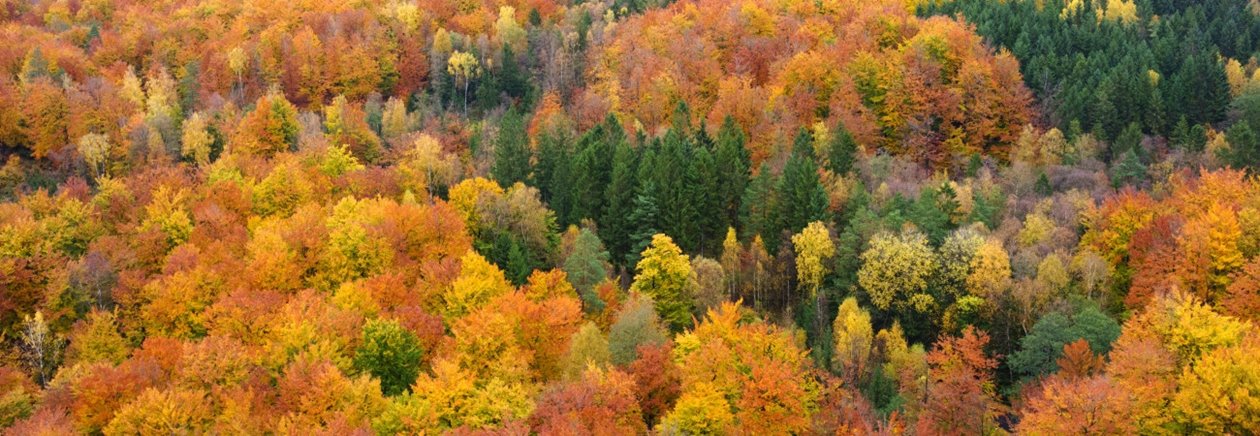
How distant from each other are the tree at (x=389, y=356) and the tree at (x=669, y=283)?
16.7 m

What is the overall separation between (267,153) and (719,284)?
59.0 metres

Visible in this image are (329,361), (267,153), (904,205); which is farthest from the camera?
(267,153)

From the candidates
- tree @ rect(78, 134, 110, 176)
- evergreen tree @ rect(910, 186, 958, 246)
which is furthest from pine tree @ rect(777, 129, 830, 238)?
tree @ rect(78, 134, 110, 176)

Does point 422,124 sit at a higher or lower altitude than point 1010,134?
lower

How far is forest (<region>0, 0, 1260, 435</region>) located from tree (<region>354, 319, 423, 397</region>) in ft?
0.67

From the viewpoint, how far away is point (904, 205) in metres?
79.0

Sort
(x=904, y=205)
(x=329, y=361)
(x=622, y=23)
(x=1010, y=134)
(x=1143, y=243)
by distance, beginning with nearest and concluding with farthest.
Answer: (x=329, y=361) < (x=1143, y=243) < (x=904, y=205) < (x=1010, y=134) < (x=622, y=23)

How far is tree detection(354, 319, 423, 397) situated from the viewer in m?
64.4

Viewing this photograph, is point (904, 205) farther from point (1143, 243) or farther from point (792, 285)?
point (1143, 243)

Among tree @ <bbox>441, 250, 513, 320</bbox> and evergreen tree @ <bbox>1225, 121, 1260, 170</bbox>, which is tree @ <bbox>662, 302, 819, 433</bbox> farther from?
evergreen tree @ <bbox>1225, 121, 1260, 170</bbox>

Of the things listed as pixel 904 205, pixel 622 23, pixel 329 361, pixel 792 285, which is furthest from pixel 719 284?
pixel 622 23

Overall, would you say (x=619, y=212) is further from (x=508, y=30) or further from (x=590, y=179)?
(x=508, y=30)

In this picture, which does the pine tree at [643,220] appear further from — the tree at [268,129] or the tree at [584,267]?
the tree at [268,129]

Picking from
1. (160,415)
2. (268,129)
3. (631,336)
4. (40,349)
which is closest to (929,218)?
(631,336)
